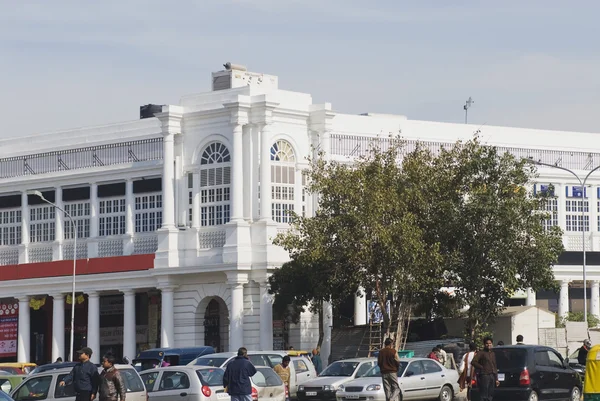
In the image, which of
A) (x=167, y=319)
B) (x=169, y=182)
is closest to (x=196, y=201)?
(x=169, y=182)

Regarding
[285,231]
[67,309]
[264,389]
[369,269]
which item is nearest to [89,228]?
[67,309]

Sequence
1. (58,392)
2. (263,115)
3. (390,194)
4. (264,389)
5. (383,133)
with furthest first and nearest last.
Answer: (383,133), (263,115), (390,194), (264,389), (58,392)

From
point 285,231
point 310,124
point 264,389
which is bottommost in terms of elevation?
point 264,389

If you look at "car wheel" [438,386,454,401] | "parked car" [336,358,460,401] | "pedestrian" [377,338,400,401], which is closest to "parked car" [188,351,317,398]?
"parked car" [336,358,460,401]

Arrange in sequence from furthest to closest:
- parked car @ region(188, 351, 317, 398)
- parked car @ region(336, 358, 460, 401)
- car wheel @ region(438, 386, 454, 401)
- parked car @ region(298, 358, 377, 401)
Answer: car wheel @ region(438, 386, 454, 401), parked car @ region(298, 358, 377, 401), parked car @ region(188, 351, 317, 398), parked car @ region(336, 358, 460, 401)

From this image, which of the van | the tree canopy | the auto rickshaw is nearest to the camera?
the auto rickshaw

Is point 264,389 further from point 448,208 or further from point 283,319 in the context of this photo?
point 283,319

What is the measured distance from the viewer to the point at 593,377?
2095 centimetres

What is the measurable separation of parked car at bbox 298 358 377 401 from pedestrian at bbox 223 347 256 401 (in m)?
9.10

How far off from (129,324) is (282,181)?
1033 cm

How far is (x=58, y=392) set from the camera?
28781 millimetres

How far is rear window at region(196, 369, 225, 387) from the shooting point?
30678 mm

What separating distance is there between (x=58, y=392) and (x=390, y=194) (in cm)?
2155

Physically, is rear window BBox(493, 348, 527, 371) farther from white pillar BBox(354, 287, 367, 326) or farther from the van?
white pillar BBox(354, 287, 367, 326)
